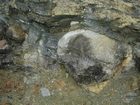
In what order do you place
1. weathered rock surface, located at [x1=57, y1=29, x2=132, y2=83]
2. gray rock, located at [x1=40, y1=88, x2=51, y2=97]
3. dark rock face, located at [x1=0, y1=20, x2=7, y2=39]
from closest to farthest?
1. weathered rock surface, located at [x1=57, y1=29, x2=132, y2=83]
2. gray rock, located at [x1=40, y1=88, x2=51, y2=97]
3. dark rock face, located at [x1=0, y1=20, x2=7, y2=39]

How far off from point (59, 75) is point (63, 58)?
42cm

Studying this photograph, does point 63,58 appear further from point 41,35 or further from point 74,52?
point 41,35

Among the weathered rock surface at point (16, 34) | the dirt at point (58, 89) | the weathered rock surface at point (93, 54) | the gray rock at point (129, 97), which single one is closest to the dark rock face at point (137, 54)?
the weathered rock surface at point (93, 54)

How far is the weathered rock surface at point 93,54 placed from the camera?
4688 millimetres

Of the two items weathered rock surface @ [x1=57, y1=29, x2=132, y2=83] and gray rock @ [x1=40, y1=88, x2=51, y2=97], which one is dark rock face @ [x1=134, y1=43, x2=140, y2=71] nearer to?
weathered rock surface @ [x1=57, y1=29, x2=132, y2=83]

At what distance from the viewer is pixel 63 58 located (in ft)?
16.1

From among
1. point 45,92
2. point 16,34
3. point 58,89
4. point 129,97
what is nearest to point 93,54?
point 58,89

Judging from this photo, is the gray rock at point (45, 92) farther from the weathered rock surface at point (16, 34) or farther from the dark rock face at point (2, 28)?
the dark rock face at point (2, 28)

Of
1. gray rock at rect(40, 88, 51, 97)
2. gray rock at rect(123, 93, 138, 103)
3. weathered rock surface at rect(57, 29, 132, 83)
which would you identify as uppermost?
weathered rock surface at rect(57, 29, 132, 83)

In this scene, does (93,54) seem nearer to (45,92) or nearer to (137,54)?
(137,54)

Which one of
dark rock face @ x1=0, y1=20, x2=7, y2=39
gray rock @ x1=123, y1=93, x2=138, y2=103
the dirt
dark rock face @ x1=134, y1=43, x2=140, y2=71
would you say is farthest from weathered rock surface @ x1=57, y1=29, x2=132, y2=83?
dark rock face @ x1=0, y1=20, x2=7, y2=39

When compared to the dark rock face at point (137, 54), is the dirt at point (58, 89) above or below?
below

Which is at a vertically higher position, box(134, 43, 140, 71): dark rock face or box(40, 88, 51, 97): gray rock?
box(134, 43, 140, 71): dark rock face

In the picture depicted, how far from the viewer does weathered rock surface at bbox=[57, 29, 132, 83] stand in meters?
4.69
